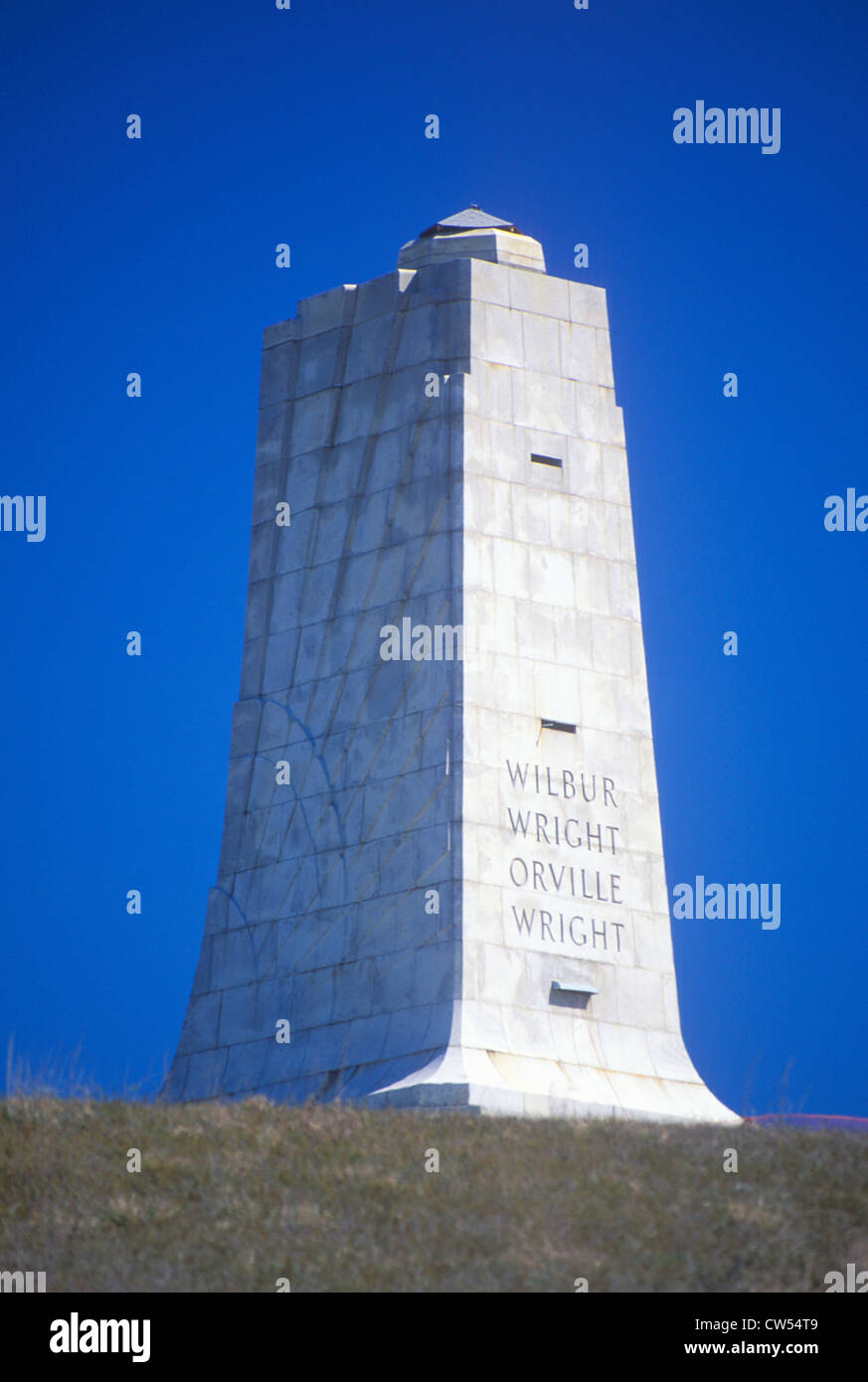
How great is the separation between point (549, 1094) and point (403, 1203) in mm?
5120

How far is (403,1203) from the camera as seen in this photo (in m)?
21.3

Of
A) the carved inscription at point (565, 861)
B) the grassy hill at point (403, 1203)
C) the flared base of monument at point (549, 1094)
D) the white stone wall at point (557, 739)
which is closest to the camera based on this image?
the grassy hill at point (403, 1203)

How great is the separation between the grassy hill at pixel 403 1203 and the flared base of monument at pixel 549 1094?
44.5 inches

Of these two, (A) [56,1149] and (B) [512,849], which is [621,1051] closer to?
(B) [512,849]

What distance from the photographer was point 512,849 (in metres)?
27.5

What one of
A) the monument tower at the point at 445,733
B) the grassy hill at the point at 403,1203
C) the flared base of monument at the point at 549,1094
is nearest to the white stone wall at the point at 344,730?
the monument tower at the point at 445,733

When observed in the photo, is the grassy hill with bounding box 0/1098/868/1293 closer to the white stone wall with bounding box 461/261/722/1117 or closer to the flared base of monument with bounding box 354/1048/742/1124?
the flared base of monument with bounding box 354/1048/742/1124

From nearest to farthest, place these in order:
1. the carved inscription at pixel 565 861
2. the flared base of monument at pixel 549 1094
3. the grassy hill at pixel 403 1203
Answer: the grassy hill at pixel 403 1203, the flared base of monument at pixel 549 1094, the carved inscription at pixel 565 861

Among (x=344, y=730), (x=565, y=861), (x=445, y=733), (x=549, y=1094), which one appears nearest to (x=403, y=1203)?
(x=549, y=1094)

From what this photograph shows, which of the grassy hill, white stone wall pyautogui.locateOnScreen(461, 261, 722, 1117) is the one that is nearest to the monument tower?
white stone wall pyautogui.locateOnScreen(461, 261, 722, 1117)

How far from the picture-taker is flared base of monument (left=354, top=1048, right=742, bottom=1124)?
25578 millimetres

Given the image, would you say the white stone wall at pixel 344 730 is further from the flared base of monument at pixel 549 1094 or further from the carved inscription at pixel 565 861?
the carved inscription at pixel 565 861

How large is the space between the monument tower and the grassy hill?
2.67m

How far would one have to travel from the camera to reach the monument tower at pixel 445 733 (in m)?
27.1
